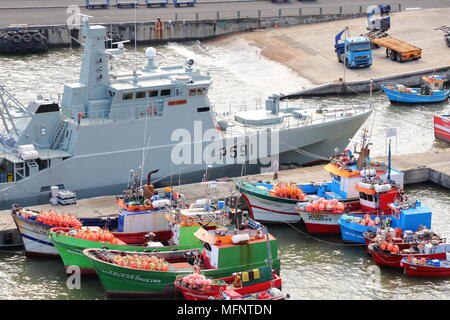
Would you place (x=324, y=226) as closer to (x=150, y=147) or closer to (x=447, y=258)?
(x=447, y=258)

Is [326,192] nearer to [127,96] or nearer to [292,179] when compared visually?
[292,179]

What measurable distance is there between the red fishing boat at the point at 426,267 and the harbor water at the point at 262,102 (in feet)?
1.06

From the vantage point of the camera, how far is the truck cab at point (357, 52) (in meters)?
70.4

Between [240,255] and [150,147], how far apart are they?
11.6 meters

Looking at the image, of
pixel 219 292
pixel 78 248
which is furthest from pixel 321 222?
pixel 78 248

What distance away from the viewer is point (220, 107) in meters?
62.2

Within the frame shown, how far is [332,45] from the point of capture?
75250 mm

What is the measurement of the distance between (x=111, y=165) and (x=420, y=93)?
24.9m

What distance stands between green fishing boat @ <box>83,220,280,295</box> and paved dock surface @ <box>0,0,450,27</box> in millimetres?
43824

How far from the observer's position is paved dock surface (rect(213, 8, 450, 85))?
231 ft

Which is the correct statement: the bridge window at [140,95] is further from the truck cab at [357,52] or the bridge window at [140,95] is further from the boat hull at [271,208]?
the truck cab at [357,52]

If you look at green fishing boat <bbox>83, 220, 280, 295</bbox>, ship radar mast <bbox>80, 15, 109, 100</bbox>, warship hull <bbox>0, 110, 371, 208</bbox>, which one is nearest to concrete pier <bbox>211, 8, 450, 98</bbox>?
warship hull <bbox>0, 110, 371, 208</bbox>

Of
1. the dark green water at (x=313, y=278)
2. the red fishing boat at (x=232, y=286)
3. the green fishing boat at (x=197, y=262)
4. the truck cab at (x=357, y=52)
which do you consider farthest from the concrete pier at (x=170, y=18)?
the red fishing boat at (x=232, y=286)

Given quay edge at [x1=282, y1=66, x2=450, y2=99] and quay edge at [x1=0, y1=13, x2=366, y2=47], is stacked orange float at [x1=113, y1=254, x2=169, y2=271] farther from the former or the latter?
quay edge at [x1=0, y1=13, x2=366, y2=47]
